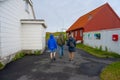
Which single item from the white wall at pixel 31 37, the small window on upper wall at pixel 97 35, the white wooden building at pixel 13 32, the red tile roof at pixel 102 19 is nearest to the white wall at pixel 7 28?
the white wooden building at pixel 13 32

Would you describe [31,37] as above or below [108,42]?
above

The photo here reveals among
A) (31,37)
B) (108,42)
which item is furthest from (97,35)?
(31,37)

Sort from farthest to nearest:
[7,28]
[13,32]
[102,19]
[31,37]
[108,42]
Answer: [102,19]
[108,42]
[31,37]
[13,32]
[7,28]

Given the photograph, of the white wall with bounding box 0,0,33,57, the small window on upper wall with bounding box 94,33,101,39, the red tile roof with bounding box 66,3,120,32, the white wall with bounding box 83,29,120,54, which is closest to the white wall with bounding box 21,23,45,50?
the white wall with bounding box 0,0,33,57

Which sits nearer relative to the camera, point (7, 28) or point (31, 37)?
point (7, 28)

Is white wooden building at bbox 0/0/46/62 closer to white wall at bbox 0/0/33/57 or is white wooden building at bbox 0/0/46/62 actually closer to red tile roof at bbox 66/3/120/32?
white wall at bbox 0/0/33/57

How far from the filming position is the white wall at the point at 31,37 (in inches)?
627

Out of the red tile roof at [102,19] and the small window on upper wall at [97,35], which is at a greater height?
the red tile roof at [102,19]

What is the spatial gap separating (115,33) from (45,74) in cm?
958

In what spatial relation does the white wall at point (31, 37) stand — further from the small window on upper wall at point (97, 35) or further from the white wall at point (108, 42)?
the small window on upper wall at point (97, 35)

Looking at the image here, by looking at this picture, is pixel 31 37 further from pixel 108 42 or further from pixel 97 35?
pixel 97 35

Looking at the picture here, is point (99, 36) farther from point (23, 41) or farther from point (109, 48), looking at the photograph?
point (23, 41)

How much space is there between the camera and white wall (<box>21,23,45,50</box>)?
15922mm

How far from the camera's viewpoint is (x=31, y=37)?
52.6 feet
